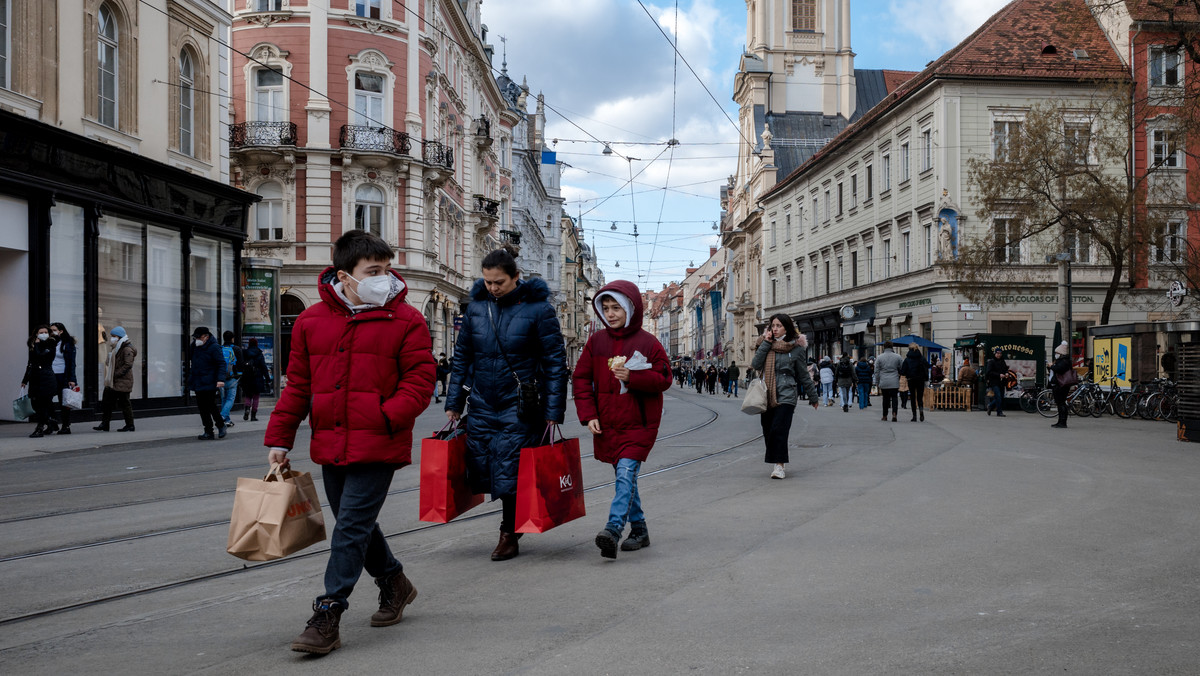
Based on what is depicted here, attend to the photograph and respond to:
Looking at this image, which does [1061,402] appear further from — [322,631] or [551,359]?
[322,631]

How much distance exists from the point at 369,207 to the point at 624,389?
1214 inches

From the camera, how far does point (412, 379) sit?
15.0 feet

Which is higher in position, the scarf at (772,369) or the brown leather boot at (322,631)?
the scarf at (772,369)

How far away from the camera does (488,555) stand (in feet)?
22.0

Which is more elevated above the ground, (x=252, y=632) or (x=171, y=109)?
(x=171, y=109)

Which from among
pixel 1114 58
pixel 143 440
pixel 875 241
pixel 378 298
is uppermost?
pixel 1114 58

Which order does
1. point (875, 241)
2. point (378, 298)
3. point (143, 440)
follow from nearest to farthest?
1. point (378, 298)
2. point (143, 440)
3. point (875, 241)

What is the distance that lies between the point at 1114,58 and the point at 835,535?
128 ft

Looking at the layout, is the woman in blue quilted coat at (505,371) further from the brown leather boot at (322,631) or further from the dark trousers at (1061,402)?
the dark trousers at (1061,402)

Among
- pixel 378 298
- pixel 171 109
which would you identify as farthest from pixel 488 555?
pixel 171 109

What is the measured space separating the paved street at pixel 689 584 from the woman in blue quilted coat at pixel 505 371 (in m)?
0.70

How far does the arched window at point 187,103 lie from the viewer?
23562mm

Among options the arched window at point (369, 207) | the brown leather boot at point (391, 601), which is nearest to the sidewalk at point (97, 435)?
the brown leather boot at point (391, 601)

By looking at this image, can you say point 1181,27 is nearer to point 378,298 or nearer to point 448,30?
point 378,298
